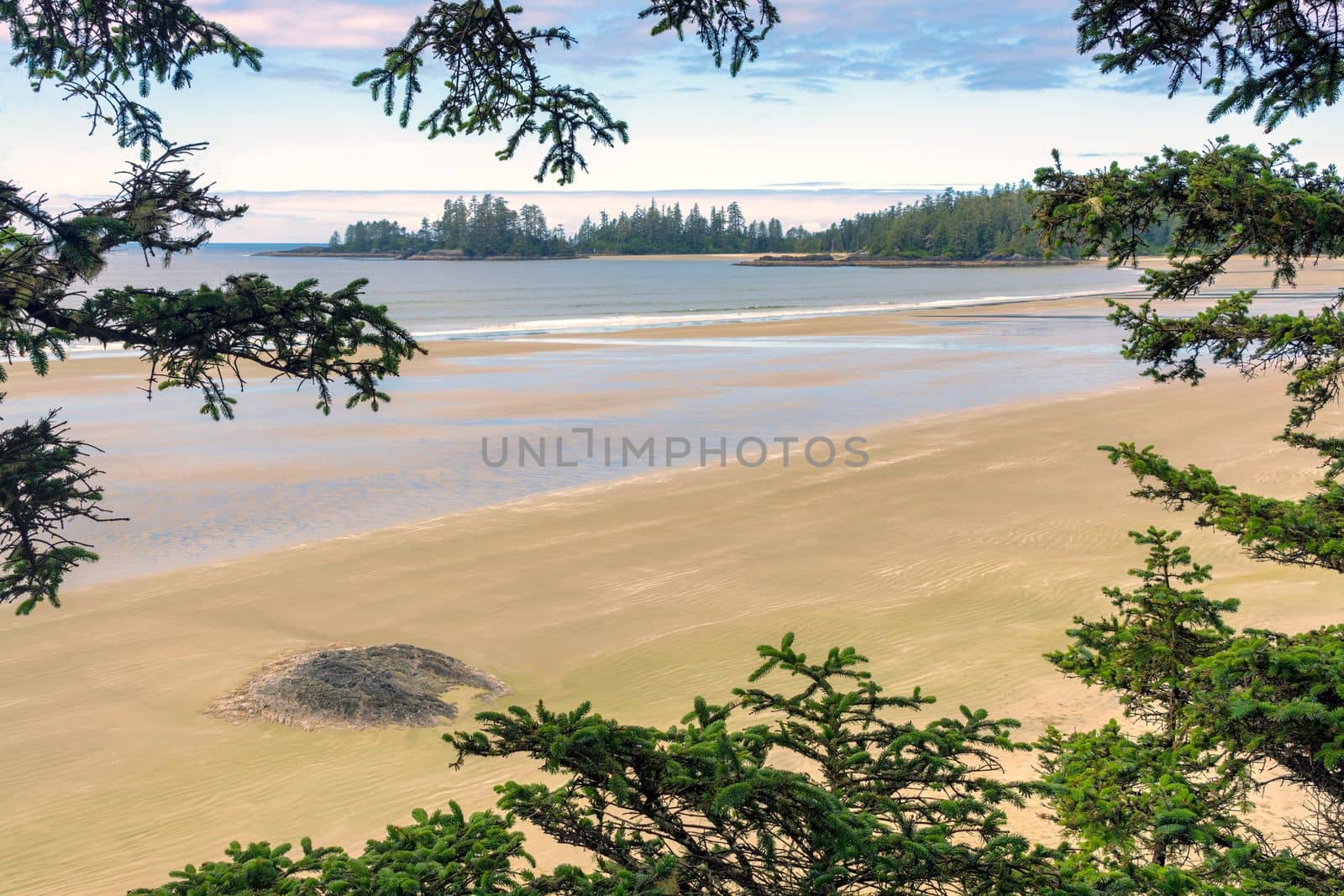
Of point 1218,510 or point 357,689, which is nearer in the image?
point 1218,510

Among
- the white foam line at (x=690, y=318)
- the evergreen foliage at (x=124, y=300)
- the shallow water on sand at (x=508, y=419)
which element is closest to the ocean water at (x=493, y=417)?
the shallow water on sand at (x=508, y=419)

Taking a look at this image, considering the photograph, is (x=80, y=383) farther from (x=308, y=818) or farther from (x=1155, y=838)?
(x=1155, y=838)

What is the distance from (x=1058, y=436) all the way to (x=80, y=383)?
2774 cm

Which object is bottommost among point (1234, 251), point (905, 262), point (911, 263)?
point (1234, 251)

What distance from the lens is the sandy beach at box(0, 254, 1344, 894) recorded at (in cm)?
743

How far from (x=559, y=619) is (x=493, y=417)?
13948 millimetres

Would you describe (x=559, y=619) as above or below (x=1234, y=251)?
below

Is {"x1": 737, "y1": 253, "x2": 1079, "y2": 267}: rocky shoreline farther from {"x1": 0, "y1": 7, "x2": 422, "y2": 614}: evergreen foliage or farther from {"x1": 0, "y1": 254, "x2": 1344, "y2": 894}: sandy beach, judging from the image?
{"x1": 0, "y1": 7, "x2": 422, "y2": 614}: evergreen foliage

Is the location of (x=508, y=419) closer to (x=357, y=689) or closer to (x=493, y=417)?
(x=493, y=417)

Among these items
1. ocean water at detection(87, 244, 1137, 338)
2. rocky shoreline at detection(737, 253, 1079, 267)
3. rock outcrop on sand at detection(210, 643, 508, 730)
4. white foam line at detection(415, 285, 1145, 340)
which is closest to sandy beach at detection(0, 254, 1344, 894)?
rock outcrop on sand at detection(210, 643, 508, 730)

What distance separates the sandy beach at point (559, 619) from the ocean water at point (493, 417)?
5.66 feet

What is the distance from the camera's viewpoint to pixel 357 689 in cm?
884

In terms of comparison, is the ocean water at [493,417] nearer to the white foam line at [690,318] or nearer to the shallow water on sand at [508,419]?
the shallow water on sand at [508,419]

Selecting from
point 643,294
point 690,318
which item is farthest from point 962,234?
point 690,318
